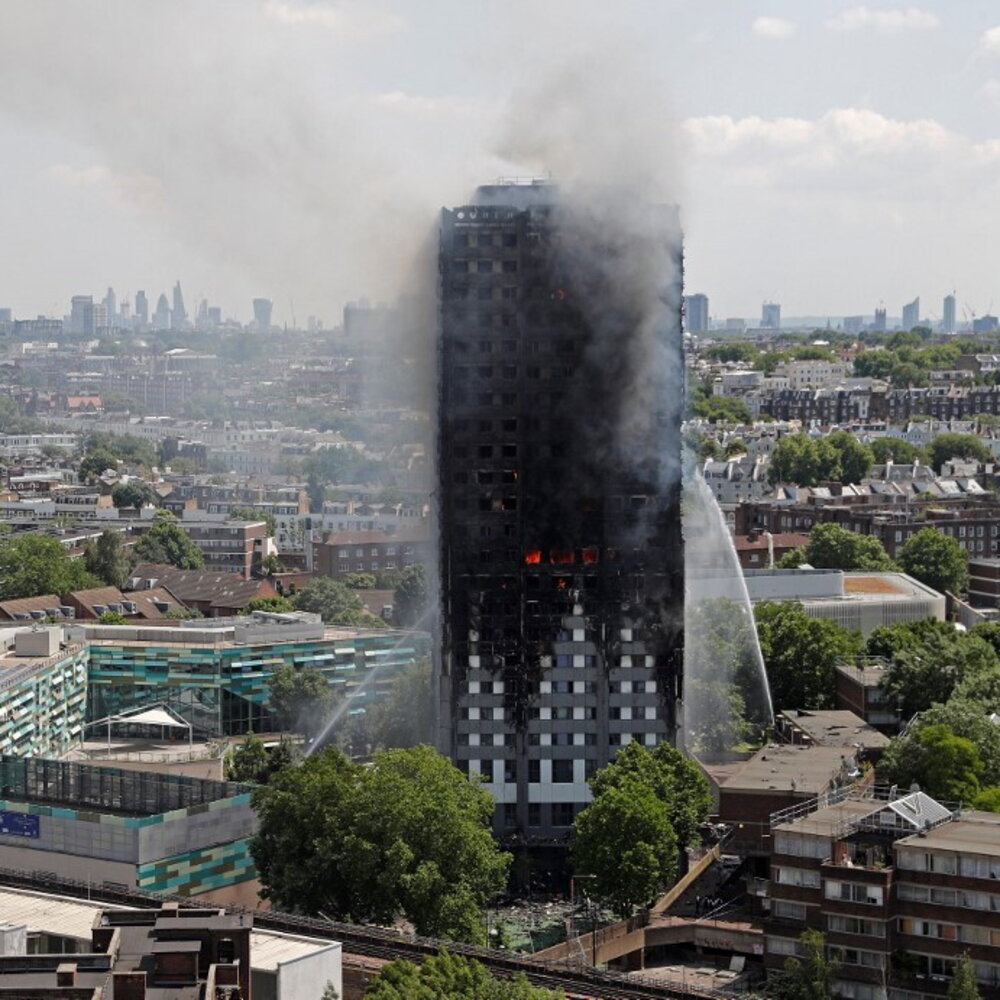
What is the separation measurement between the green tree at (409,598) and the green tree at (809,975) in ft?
153

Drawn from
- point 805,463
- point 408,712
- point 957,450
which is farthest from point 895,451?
point 408,712

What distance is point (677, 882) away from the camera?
2210 inches

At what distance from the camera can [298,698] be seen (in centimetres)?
7575

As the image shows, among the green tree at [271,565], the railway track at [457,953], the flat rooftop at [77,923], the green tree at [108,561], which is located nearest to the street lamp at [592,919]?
the railway track at [457,953]

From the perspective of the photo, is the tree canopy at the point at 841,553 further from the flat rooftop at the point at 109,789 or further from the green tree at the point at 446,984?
the green tree at the point at 446,984

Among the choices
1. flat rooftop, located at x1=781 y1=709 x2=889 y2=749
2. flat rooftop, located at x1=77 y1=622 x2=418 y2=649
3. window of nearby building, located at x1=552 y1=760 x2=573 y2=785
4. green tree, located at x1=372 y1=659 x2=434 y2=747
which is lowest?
window of nearby building, located at x1=552 y1=760 x2=573 y2=785

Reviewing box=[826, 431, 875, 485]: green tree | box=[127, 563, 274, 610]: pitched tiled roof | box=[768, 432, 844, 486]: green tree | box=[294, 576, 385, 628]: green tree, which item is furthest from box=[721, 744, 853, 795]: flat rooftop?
box=[826, 431, 875, 485]: green tree

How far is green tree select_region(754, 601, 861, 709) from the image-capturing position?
7894 cm

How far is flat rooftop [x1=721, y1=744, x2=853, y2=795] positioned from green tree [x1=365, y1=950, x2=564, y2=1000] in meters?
17.7

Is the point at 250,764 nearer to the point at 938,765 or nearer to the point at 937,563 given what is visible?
the point at 938,765

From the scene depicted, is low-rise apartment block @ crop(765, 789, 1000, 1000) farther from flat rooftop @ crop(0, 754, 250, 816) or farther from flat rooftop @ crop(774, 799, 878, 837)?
flat rooftop @ crop(0, 754, 250, 816)

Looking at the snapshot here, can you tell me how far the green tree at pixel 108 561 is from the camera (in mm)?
113688

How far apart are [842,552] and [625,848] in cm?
6233

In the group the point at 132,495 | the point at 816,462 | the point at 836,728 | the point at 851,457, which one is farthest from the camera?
the point at 851,457
